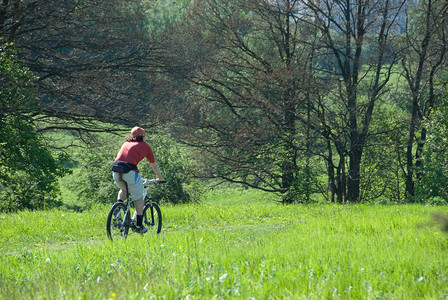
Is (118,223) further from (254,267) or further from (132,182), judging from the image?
(254,267)

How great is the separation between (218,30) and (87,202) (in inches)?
387

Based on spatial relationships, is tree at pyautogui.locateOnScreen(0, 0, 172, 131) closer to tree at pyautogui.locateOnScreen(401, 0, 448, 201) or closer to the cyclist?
the cyclist

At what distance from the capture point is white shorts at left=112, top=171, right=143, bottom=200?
28.1 ft

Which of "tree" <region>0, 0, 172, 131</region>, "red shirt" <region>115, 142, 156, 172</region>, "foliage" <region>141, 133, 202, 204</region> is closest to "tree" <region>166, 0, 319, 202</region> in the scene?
"tree" <region>0, 0, 172, 131</region>

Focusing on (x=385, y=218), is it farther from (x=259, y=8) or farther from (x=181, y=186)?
(x=259, y=8)

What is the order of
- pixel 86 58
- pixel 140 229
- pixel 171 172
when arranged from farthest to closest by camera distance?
1. pixel 86 58
2. pixel 171 172
3. pixel 140 229

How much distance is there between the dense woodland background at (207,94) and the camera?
17.4 meters

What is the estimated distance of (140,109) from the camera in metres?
20.0

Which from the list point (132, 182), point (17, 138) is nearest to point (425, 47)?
point (17, 138)

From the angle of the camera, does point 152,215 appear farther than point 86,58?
No

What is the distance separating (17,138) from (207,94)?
1038 centimetres

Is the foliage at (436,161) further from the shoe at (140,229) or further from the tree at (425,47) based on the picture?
the shoe at (140,229)

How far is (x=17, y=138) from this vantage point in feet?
52.3

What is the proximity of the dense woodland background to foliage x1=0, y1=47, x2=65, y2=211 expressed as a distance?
5 cm
